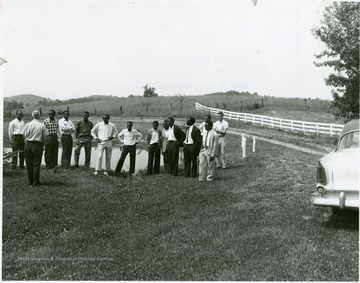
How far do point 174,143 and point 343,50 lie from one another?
12.8 m

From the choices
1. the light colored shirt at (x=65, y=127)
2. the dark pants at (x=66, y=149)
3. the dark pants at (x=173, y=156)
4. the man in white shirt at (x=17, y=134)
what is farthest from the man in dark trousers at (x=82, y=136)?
the dark pants at (x=173, y=156)

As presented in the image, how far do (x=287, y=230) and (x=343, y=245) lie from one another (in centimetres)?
96

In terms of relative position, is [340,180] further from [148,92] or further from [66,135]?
[148,92]

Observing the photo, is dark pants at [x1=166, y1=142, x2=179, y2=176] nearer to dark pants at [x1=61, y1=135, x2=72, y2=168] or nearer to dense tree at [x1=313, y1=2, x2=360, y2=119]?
dark pants at [x1=61, y1=135, x2=72, y2=168]

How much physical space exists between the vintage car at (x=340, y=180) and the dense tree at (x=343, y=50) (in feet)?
48.7

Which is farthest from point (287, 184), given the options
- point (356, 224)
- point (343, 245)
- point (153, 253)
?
point (153, 253)

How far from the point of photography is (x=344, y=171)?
6789 mm

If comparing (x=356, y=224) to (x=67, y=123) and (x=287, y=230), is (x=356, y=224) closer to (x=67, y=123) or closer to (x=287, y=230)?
(x=287, y=230)

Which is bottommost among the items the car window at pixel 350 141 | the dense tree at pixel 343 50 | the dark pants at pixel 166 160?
the dark pants at pixel 166 160

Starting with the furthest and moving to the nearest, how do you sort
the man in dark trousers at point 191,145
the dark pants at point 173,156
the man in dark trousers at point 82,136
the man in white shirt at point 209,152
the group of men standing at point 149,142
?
the man in dark trousers at point 82,136
the dark pants at point 173,156
the man in dark trousers at point 191,145
the group of men standing at point 149,142
the man in white shirt at point 209,152

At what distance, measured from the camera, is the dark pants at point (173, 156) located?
12406mm

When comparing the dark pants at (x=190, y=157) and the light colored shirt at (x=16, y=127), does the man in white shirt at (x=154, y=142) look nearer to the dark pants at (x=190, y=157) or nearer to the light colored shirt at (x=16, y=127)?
the dark pants at (x=190, y=157)

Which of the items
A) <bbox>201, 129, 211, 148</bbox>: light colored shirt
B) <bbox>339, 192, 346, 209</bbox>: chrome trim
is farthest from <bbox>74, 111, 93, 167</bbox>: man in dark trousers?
<bbox>339, 192, 346, 209</bbox>: chrome trim

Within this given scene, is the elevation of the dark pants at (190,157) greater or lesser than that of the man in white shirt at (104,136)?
lesser
